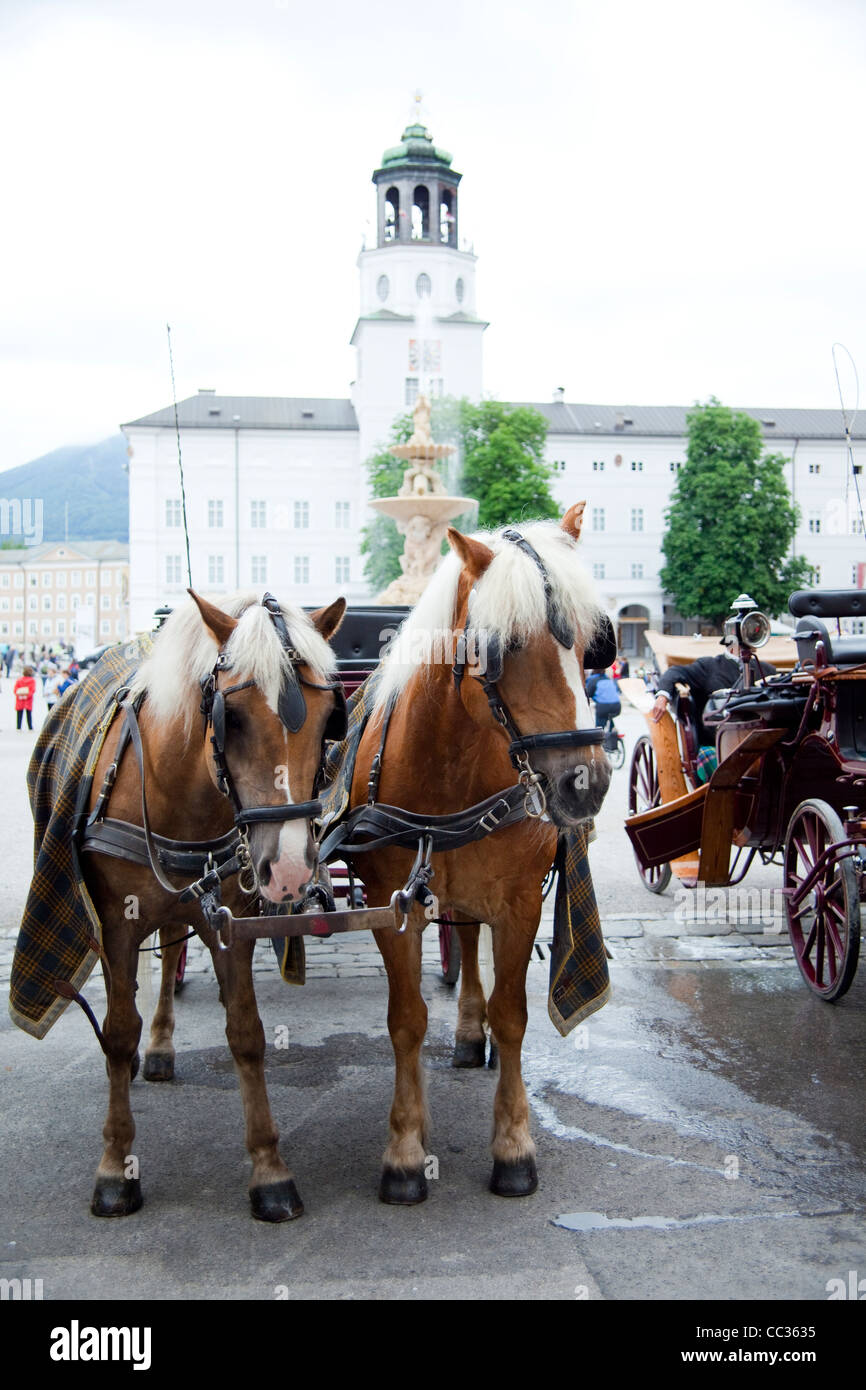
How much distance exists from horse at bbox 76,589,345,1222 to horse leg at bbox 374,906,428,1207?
330 mm

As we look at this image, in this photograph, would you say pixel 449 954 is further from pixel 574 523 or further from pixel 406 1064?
pixel 574 523

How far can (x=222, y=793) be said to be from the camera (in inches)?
128

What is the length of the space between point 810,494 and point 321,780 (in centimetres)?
6815

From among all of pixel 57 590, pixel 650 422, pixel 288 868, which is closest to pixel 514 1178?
pixel 288 868

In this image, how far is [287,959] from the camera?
4.40 meters

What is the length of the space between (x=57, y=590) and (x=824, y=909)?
86465 mm

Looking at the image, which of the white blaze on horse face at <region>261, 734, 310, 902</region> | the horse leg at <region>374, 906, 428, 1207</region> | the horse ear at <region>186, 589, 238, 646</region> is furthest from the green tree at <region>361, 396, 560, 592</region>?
the white blaze on horse face at <region>261, 734, 310, 902</region>

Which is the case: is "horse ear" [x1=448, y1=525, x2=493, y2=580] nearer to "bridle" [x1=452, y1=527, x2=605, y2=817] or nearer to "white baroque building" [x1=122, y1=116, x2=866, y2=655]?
"bridle" [x1=452, y1=527, x2=605, y2=817]

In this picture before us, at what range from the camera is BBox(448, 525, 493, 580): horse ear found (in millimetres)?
3320

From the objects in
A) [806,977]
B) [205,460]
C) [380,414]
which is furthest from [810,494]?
[806,977]

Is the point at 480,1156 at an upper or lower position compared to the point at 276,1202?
lower

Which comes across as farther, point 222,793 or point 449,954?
point 449,954
